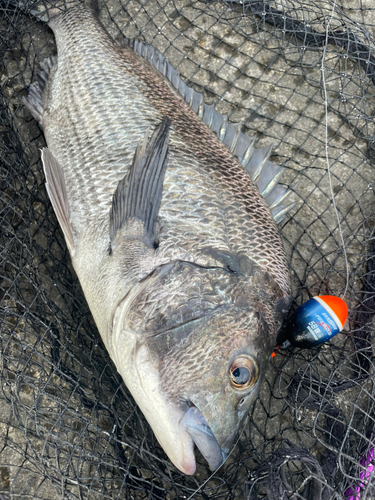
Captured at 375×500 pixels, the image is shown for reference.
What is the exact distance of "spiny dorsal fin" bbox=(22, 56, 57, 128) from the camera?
2.97 m

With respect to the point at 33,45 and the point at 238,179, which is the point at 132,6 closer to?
the point at 33,45

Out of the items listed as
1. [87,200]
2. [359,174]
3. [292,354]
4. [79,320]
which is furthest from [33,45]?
[292,354]

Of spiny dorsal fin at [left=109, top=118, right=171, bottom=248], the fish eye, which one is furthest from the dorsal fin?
the fish eye

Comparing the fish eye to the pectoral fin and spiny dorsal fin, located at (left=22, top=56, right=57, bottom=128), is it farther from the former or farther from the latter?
spiny dorsal fin, located at (left=22, top=56, right=57, bottom=128)

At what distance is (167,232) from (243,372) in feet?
2.64

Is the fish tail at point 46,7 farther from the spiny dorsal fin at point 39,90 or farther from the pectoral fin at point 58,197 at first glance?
the pectoral fin at point 58,197

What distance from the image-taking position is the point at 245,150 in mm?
2742

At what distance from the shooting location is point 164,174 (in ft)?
7.06

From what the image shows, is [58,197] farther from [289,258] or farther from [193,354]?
[289,258]

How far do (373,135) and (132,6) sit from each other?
2.38 metres

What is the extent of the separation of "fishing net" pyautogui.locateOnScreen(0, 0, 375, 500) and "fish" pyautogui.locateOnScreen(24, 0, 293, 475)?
450mm

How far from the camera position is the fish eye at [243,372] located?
183 cm

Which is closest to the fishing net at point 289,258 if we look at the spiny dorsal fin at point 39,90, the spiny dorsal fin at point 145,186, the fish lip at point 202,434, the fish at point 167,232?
the spiny dorsal fin at point 39,90

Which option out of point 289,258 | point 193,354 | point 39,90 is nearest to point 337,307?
point 289,258
